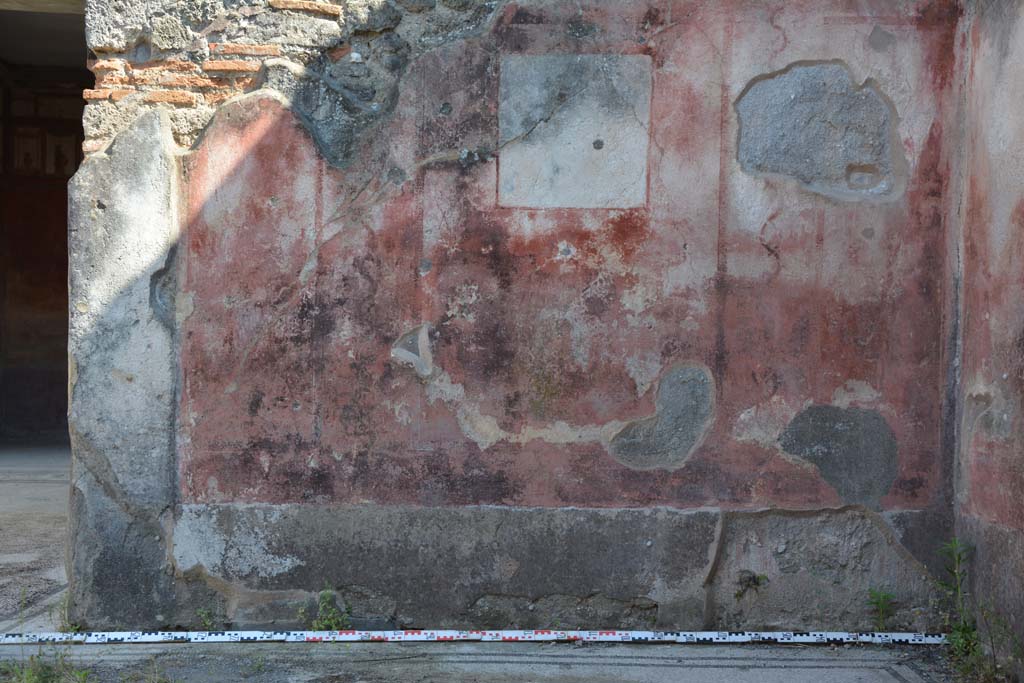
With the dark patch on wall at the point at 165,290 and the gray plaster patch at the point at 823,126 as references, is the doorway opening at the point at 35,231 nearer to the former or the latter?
the dark patch on wall at the point at 165,290

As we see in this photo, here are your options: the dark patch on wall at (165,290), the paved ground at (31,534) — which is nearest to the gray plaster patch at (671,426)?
the dark patch on wall at (165,290)

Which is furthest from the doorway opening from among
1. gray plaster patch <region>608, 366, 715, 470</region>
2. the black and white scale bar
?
gray plaster patch <region>608, 366, 715, 470</region>

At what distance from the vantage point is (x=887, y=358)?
2877 mm

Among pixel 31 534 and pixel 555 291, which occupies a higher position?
pixel 555 291

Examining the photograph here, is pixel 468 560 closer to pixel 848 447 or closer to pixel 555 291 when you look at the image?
pixel 555 291

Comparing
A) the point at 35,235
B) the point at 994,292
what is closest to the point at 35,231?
the point at 35,235

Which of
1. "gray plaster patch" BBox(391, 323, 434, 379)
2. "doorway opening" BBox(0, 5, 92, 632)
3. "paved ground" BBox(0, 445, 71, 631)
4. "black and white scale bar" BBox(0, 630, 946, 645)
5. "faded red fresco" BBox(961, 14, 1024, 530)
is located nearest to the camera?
"faded red fresco" BBox(961, 14, 1024, 530)

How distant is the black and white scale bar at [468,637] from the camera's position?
2.79 meters

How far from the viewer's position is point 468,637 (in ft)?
9.21

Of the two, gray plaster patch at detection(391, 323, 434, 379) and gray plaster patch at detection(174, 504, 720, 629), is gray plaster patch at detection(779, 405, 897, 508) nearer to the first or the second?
gray plaster patch at detection(174, 504, 720, 629)

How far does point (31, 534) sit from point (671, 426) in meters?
3.02

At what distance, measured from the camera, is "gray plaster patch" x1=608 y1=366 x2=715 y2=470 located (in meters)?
2.87

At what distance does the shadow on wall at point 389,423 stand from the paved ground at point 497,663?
14 centimetres

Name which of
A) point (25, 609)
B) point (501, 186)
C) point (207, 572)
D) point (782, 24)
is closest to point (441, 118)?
point (501, 186)
